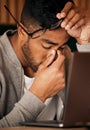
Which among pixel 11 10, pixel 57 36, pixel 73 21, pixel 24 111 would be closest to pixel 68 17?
pixel 73 21

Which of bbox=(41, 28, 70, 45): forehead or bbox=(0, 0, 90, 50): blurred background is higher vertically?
bbox=(0, 0, 90, 50): blurred background

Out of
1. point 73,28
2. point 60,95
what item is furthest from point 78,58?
point 73,28

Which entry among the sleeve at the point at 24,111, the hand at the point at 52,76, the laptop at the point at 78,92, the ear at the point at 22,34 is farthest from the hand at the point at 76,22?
the laptop at the point at 78,92

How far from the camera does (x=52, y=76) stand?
1885 millimetres

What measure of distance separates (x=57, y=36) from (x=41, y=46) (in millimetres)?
108

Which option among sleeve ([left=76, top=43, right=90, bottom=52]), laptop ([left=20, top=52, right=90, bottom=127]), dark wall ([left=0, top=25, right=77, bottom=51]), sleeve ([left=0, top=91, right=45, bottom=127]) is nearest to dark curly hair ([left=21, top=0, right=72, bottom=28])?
dark wall ([left=0, top=25, right=77, bottom=51])

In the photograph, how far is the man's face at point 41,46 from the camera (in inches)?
83.1

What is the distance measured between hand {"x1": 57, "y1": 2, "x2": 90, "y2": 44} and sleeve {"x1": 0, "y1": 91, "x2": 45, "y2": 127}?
0.62 m

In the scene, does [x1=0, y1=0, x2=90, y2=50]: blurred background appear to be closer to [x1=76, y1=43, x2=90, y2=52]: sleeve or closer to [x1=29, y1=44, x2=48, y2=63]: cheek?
[x1=76, y1=43, x2=90, y2=52]: sleeve

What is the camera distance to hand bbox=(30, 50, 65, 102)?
1.85 meters

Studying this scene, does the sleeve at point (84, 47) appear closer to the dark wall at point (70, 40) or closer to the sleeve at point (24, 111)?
the dark wall at point (70, 40)

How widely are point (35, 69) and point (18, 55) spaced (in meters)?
0.14

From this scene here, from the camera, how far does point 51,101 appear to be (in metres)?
2.03

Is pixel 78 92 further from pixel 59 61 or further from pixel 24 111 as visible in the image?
pixel 59 61
